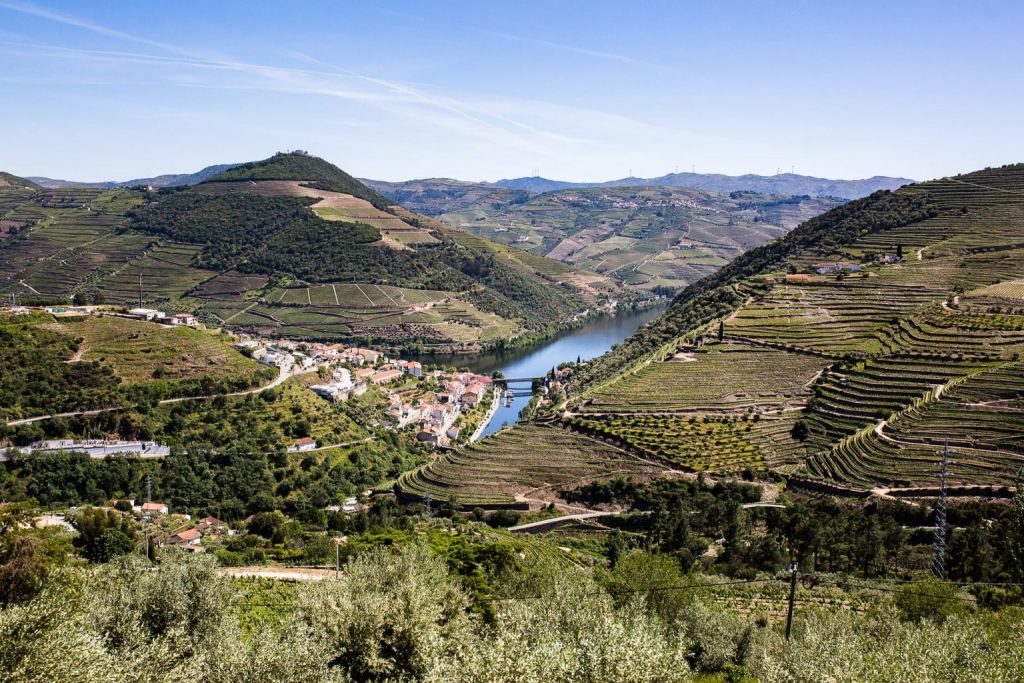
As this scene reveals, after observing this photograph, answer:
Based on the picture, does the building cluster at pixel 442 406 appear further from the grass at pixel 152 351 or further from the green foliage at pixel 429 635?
the green foliage at pixel 429 635

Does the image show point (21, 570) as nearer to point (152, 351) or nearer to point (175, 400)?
point (175, 400)

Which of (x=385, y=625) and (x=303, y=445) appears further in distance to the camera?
(x=303, y=445)

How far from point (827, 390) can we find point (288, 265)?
93.1 m

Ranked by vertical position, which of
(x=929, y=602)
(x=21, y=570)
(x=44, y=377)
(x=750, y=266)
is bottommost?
(x=929, y=602)

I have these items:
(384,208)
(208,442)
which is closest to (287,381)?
(208,442)

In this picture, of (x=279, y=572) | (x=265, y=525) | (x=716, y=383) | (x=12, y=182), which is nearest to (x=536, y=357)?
(x=716, y=383)

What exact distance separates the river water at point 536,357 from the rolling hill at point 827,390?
12.2 metres

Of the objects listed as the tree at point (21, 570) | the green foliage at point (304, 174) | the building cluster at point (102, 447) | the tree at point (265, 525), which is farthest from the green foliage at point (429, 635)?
the green foliage at point (304, 174)

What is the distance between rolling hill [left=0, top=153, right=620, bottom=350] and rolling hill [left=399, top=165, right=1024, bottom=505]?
4803cm

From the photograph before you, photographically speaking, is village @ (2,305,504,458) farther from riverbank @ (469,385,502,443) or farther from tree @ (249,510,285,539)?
tree @ (249,510,285,539)

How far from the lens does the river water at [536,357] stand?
80.5m

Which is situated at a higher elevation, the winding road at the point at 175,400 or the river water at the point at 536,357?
the winding road at the point at 175,400

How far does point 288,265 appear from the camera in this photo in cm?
12069

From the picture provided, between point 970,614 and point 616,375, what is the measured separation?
38387 millimetres
